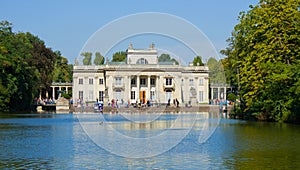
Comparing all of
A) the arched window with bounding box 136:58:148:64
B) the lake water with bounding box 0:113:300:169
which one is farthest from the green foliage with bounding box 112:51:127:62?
the lake water with bounding box 0:113:300:169

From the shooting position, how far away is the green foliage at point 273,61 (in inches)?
1347

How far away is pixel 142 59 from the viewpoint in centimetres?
9050

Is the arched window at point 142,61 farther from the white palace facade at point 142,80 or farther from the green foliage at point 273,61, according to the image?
the green foliage at point 273,61

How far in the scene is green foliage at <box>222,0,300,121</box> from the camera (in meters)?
34.2

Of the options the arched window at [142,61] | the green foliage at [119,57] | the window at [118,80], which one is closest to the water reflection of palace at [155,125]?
the window at [118,80]

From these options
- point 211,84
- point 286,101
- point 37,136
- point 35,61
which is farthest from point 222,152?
point 211,84

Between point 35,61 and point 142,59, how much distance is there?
726 inches

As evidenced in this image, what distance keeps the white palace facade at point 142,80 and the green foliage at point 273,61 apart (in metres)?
45.8

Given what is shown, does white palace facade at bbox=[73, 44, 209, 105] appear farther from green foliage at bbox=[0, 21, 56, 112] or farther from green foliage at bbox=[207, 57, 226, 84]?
green foliage at bbox=[0, 21, 56, 112]

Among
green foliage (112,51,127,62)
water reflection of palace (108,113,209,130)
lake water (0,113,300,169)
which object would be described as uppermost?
green foliage (112,51,127,62)

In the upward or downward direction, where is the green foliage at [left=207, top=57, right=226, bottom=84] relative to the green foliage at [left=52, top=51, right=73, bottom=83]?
downward

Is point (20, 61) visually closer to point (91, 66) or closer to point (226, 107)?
point (226, 107)

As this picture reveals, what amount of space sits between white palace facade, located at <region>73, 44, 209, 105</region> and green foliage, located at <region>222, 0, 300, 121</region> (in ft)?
150

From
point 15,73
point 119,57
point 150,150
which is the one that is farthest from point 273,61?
point 119,57
